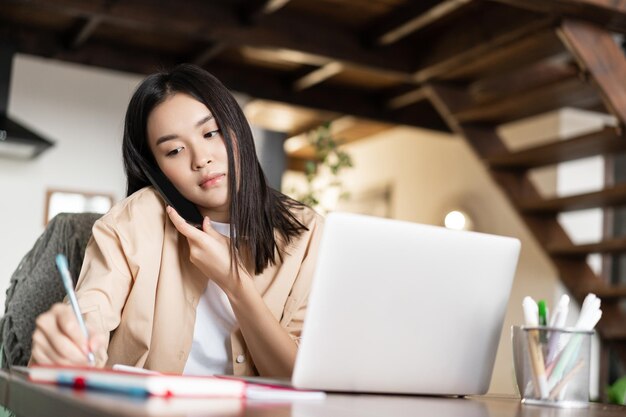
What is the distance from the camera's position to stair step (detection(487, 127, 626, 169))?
4.05m

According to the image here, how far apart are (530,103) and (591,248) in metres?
0.81

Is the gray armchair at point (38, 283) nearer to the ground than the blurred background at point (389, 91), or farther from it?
nearer to the ground

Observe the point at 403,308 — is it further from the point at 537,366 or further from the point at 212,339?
the point at 212,339

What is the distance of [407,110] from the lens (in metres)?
6.16

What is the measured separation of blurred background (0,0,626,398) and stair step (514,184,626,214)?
0.04ft

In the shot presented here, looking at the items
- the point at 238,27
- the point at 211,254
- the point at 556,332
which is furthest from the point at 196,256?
the point at 238,27

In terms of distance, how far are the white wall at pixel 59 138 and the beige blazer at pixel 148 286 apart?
3.31 metres

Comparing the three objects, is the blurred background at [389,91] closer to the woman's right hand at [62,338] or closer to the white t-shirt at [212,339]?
the white t-shirt at [212,339]

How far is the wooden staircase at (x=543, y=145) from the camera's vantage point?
14.2 ft

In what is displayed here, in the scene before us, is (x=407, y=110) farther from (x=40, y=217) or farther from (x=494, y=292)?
(x=494, y=292)

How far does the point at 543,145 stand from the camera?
4.36 metres

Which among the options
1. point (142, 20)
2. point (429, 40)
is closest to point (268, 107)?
point (429, 40)

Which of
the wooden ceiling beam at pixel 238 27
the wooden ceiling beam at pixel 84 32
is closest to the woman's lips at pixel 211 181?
the wooden ceiling beam at pixel 238 27

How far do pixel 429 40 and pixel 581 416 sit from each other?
3.87 metres
